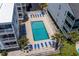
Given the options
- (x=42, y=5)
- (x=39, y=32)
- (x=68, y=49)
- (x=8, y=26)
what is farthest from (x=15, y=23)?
(x=68, y=49)

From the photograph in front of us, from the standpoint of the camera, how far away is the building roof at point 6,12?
2.28 meters

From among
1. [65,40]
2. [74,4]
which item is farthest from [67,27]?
[74,4]

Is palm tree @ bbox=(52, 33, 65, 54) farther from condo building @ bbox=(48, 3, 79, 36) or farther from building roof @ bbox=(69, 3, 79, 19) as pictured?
building roof @ bbox=(69, 3, 79, 19)

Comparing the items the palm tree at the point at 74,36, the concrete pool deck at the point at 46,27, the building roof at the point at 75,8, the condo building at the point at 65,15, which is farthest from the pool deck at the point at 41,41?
the building roof at the point at 75,8

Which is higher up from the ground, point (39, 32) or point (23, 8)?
point (23, 8)

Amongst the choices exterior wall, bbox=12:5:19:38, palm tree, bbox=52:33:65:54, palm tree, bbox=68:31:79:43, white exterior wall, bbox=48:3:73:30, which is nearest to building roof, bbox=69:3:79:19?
white exterior wall, bbox=48:3:73:30

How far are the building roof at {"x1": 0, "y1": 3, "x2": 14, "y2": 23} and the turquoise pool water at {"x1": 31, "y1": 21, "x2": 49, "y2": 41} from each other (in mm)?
458

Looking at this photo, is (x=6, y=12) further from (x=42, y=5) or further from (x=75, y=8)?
(x=75, y=8)

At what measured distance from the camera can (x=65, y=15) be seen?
2416 millimetres

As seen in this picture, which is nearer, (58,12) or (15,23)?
(15,23)

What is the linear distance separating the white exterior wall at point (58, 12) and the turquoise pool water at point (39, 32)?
0.25 meters

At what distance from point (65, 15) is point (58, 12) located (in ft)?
0.44

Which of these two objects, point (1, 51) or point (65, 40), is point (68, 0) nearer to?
point (65, 40)

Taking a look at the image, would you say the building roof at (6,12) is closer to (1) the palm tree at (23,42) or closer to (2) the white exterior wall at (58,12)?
(1) the palm tree at (23,42)
